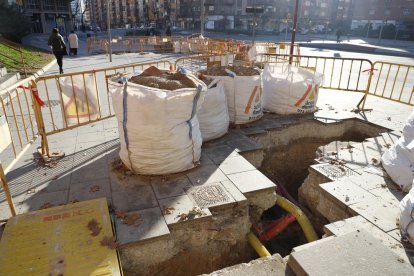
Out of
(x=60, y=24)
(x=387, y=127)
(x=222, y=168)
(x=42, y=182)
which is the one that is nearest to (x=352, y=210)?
(x=222, y=168)

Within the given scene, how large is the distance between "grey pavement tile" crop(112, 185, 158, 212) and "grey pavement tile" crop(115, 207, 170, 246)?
0.15 m

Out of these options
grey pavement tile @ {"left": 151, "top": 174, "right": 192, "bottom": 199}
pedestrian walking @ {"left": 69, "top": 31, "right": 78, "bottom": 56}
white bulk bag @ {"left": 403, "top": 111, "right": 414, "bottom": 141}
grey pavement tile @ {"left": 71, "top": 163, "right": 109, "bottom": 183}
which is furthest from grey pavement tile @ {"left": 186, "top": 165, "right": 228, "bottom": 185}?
pedestrian walking @ {"left": 69, "top": 31, "right": 78, "bottom": 56}

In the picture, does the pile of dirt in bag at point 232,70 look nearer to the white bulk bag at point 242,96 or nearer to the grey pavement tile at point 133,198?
the white bulk bag at point 242,96

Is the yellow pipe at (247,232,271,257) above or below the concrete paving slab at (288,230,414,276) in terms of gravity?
below

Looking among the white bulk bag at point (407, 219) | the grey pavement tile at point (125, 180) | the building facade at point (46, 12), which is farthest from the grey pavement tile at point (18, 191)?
the building facade at point (46, 12)

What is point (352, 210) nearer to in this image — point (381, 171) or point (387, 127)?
point (381, 171)

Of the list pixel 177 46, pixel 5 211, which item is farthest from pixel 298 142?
pixel 177 46

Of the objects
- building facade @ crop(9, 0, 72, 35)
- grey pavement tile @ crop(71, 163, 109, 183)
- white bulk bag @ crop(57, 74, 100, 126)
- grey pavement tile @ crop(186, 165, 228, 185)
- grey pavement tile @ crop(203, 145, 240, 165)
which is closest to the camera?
grey pavement tile @ crop(186, 165, 228, 185)

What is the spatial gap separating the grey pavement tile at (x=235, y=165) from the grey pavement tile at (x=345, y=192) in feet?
3.58

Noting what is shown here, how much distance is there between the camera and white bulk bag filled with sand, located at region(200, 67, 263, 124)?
574cm

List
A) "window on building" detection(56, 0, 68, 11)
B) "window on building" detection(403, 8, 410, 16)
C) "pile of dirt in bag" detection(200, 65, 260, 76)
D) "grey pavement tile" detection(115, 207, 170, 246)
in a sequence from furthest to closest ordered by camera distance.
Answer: "window on building" detection(56, 0, 68, 11) < "window on building" detection(403, 8, 410, 16) < "pile of dirt in bag" detection(200, 65, 260, 76) < "grey pavement tile" detection(115, 207, 170, 246)

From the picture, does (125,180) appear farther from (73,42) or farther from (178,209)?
(73,42)

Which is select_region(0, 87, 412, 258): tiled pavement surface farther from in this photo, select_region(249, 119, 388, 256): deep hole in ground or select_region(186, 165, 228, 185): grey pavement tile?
select_region(249, 119, 388, 256): deep hole in ground

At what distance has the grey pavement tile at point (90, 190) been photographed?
3852 millimetres
